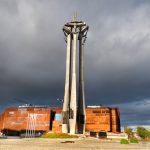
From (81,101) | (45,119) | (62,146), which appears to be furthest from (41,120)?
(62,146)

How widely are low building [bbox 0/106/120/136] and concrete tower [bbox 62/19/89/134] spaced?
33.4 metres

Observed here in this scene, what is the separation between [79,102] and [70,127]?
10.2 meters

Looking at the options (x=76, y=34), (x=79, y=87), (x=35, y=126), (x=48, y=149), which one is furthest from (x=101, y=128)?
(x=48, y=149)

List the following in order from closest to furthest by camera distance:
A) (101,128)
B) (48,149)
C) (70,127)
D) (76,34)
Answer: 1. (48,149)
2. (70,127)
3. (76,34)
4. (101,128)

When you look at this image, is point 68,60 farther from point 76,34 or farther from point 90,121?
point 90,121

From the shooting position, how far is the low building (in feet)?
451

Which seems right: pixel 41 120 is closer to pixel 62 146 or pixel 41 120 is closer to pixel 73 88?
pixel 73 88

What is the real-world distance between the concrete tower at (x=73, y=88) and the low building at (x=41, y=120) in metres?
33.4

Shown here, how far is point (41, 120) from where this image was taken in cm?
14112

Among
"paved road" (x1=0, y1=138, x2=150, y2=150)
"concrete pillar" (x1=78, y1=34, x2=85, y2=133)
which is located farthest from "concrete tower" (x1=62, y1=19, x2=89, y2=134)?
"paved road" (x1=0, y1=138, x2=150, y2=150)

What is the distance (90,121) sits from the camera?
138 metres

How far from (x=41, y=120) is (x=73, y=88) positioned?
4846cm

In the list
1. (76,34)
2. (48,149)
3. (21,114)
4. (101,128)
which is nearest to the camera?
(48,149)

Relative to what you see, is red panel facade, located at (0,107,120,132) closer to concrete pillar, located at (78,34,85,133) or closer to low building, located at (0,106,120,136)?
low building, located at (0,106,120,136)
